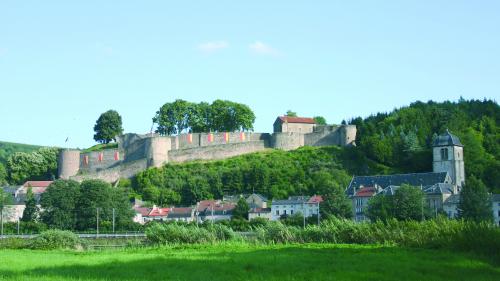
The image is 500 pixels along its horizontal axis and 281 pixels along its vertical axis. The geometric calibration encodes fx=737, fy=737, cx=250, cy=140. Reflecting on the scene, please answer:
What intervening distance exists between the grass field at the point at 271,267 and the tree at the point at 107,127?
89844mm

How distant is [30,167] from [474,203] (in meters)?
64.1

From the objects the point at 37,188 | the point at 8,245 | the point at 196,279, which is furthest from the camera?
the point at 37,188

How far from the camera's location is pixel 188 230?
97.3ft

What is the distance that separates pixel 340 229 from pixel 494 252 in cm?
841

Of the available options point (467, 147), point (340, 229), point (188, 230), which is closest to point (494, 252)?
point (340, 229)

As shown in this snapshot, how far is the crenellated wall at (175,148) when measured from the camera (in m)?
90.1

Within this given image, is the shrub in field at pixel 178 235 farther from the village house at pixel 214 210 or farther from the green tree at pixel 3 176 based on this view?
the green tree at pixel 3 176

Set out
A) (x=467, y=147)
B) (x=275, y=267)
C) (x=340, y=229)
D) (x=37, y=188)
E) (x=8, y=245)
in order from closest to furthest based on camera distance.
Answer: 1. (x=275, y=267)
2. (x=340, y=229)
3. (x=8, y=245)
4. (x=467, y=147)
5. (x=37, y=188)

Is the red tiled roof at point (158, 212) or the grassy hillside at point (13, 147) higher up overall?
the grassy hillside at point (13, 147)

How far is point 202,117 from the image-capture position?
334ft

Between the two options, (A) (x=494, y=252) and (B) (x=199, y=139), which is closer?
(A) (x=494, y=252)

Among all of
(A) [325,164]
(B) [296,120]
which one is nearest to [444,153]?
(A) [325,164]

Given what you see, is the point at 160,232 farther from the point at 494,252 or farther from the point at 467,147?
the point at 467,147

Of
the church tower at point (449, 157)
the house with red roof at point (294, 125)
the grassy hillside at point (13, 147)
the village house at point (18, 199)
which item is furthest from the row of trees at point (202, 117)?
the grassy hillside at point (13, 147)
